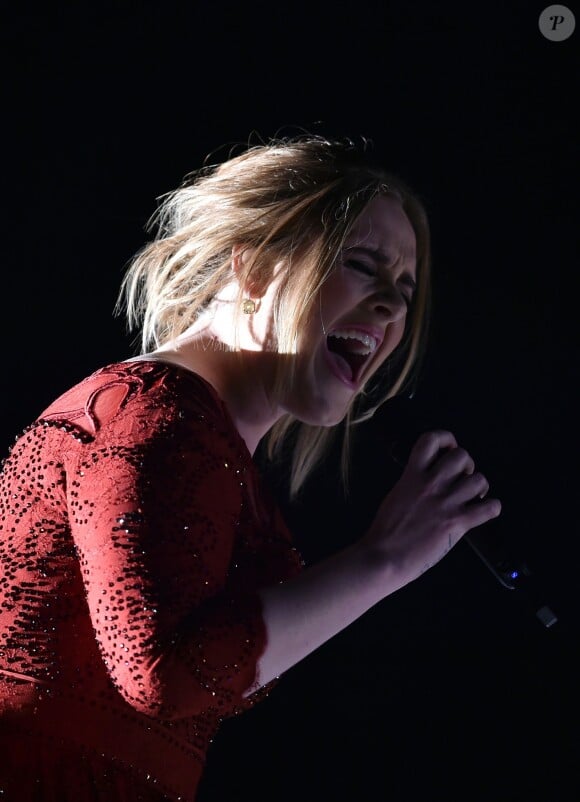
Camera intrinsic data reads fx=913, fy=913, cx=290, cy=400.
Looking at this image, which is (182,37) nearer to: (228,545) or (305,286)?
(305,286)

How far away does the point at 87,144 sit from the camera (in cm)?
210

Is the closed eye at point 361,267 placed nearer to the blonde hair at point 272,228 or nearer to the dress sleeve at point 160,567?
the blonde hair at point 272,228

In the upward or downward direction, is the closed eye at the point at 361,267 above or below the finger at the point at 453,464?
above

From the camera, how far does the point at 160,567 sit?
2.78ft

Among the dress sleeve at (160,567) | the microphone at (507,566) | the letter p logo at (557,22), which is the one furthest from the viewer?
the letter p logo at (557,22)

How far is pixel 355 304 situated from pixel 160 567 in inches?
24.6

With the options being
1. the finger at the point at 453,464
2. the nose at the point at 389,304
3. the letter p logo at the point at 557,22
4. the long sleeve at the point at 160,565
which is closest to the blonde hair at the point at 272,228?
the nose at the point at 389,304

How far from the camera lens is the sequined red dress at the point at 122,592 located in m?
0.84

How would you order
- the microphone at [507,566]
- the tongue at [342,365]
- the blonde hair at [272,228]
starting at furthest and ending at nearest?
the tongue at [342,365], the blonde hair at [272,228], the microphone at [507,566]

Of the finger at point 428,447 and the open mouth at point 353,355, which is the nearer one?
the finger at point 428,447

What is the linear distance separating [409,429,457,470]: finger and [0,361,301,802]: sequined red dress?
20cm

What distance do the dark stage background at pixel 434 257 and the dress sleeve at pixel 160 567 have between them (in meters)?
1.21

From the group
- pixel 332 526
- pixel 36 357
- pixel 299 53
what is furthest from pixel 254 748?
pixel 299 53

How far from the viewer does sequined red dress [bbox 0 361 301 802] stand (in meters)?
0.84
